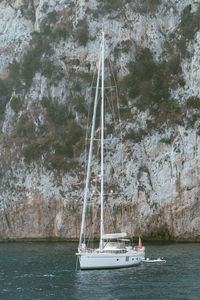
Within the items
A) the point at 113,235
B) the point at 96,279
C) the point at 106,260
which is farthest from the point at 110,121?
the point at 96,279

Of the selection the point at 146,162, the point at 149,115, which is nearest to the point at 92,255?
the point at 146,162

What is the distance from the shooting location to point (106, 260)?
40.4 m

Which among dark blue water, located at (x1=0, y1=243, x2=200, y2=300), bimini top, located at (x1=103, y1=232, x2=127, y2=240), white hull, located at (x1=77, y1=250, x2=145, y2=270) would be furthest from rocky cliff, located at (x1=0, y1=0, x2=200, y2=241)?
bimini top, located at (x1=103, y1=232, x2=127, y2=240)

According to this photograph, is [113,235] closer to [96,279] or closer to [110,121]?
[96,279]

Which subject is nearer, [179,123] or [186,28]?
[179,123]

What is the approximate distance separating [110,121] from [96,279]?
34.9 metres

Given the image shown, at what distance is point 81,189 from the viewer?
2616 inches

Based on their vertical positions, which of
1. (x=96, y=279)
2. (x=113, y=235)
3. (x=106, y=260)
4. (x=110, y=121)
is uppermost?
(x=110, y=121)

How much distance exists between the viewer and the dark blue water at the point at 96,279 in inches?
1271

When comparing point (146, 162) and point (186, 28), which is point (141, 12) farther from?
point (146, 162)

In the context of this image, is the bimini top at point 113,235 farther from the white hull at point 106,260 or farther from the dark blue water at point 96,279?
the dark blue water at point 96,279

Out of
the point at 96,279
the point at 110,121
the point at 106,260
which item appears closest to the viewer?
the point at 96,279

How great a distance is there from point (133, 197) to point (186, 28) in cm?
2447

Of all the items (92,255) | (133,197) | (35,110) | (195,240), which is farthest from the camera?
(35,110)
